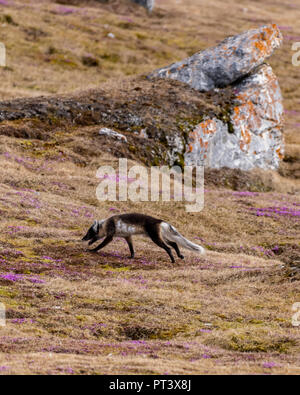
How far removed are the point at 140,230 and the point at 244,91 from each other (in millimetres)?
30296

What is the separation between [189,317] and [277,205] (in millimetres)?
22181

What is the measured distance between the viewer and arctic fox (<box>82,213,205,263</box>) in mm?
20938

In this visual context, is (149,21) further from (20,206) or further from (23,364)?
(23,364)

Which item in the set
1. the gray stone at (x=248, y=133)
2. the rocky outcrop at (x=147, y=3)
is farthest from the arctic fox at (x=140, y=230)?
the rocky outcrop at (x=147, y=3)

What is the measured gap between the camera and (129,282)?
17672 mm

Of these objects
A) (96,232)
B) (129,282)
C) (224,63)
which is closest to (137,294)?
(129,282)

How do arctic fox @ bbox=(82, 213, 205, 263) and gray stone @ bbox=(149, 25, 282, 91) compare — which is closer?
arctic fox @ bbox=(82, 213, 205, 263)

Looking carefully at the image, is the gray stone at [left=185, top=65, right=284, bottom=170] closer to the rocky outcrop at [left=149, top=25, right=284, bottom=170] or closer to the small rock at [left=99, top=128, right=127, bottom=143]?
the rocky outcrop at [left=149, top=25, right=284, bottom=170]

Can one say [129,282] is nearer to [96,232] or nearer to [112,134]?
[96,232]

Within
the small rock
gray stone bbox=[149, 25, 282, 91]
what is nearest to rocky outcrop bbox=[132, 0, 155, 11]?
gray stone bbox=[149, 25, 282, 91]

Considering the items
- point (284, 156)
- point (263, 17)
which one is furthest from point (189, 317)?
point (263, 17)

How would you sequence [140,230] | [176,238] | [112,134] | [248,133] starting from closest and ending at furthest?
[140,230] → [176,238] → [112,134] → [248,133]

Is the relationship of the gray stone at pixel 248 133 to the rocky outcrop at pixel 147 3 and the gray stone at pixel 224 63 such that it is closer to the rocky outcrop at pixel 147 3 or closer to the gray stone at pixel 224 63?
the gray stone at pixel 224 63

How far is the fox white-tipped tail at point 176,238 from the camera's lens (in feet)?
68.8
